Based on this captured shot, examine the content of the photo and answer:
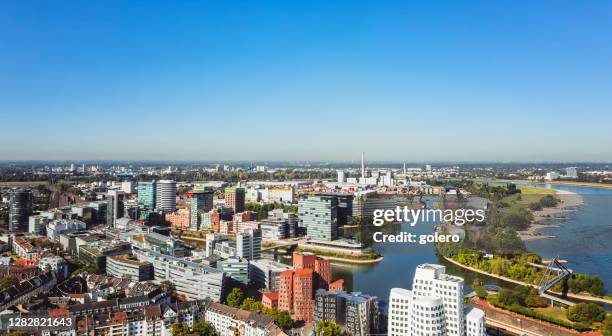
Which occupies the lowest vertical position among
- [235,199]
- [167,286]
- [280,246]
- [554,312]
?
[280,246]

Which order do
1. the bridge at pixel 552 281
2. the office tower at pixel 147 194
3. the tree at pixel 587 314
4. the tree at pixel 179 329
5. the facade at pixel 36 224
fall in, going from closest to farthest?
1. the tree at pixel 179 329
2. the tree at pixel 587 314
3. the bridge at pixel 552 281
4. the facade at pixel 36 224
5. the office tower at pixel 147 194

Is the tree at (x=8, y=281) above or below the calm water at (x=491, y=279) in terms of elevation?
above

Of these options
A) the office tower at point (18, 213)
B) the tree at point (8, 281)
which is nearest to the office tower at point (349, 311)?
the tree at point (8, 281)

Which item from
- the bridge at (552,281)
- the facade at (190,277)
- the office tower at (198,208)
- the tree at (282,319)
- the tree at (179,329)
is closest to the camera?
the tree at (179,329)

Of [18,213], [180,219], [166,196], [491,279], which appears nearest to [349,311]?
[491,279]

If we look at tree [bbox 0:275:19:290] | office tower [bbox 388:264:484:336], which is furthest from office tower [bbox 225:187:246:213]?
office tower [bbox 388:264:484:336]

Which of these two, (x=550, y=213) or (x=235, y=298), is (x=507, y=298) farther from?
(x=550, y=213)

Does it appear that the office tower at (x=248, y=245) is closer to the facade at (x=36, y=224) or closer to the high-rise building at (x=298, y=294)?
the high-rise building at (x=298, y=294)
